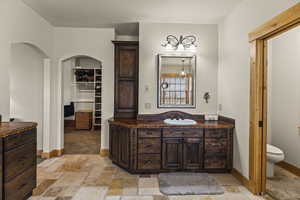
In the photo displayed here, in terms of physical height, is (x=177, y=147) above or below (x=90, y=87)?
below

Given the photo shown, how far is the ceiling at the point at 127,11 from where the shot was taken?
293 cm

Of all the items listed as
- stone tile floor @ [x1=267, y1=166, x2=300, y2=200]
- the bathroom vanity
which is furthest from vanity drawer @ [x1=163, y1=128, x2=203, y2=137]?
stone tile floor @ [x1=267, y1=166, x2=300, y2=200]

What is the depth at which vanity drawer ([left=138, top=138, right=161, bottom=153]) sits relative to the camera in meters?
3.06

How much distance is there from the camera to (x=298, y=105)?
10.4ft

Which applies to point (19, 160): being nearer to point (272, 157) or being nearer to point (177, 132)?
point (177, 132)

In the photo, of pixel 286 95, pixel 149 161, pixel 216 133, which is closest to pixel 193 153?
pixel 216 133

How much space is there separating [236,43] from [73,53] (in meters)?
3.11

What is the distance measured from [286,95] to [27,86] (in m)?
4.93

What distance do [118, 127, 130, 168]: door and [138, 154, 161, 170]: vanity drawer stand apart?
216mm

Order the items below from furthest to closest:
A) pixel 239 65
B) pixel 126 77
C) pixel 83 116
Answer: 1. pixel 83 116
2. pixel 126 77
3. pixel 239 65

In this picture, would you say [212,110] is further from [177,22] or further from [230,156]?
[177,22]

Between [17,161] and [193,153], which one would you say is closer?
[17,161]

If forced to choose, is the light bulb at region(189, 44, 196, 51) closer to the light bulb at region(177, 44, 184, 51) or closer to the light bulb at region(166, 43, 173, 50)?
the light bulb at region(177, 44, 184, 51)

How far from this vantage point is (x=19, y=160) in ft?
6.82
